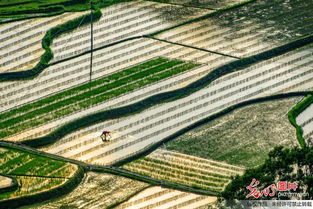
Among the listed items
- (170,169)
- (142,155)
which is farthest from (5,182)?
(170,169)

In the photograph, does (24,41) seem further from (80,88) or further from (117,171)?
(117,171)

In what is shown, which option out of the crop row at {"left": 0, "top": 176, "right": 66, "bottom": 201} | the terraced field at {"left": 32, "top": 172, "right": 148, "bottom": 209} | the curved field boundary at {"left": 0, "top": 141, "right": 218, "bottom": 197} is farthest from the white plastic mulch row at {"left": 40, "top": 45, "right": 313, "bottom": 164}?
the crop row at {"left": 0, "top": 176, "right": 66, "bottom": 201}

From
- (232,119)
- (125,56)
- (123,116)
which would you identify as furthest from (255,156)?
(125,56)

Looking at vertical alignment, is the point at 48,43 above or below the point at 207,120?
above

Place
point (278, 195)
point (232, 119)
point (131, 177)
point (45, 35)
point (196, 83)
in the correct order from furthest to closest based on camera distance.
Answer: point (45, 35) → point (196, 83) → point (232, 119) → point (131, 177) → point (278, 195)

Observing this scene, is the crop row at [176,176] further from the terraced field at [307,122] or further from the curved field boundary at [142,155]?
the terraced field at [307,122]

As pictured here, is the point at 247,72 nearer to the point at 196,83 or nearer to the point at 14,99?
the point at 196,83

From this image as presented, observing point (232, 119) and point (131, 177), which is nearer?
point (131, 177)
